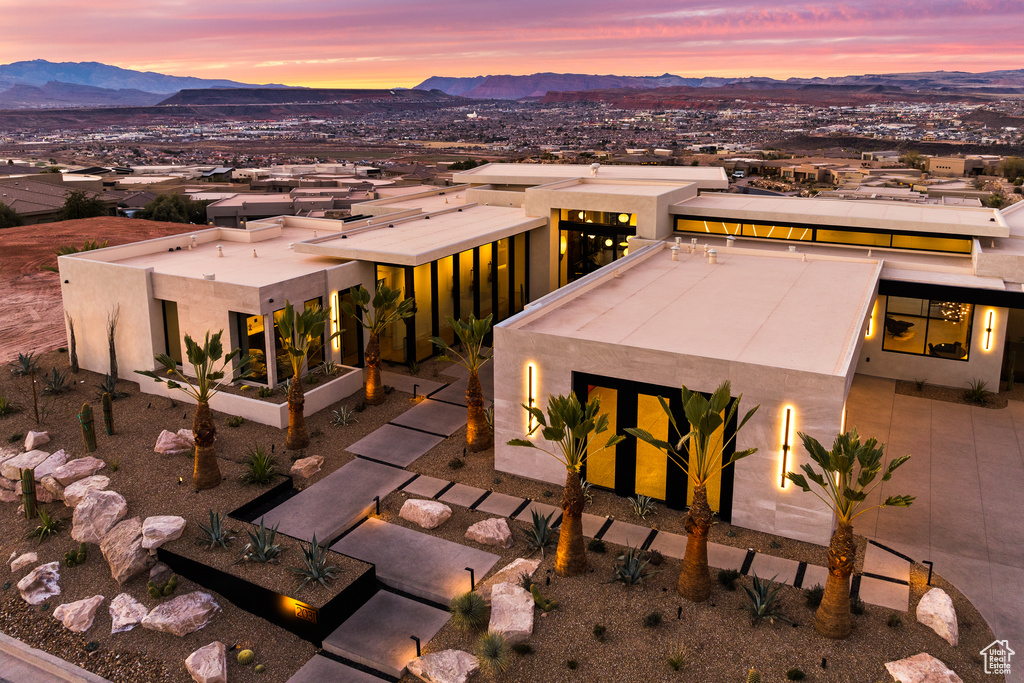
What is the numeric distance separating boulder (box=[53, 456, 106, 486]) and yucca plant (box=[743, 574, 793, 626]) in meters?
15.4

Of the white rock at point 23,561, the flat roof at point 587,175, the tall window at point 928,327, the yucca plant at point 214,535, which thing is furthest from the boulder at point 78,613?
the flat roof at point 587,175

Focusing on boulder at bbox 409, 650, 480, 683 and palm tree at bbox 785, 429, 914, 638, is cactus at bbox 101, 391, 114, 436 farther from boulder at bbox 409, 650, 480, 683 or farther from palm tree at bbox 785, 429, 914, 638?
palm tree at bbox 785, 429, 914, 638

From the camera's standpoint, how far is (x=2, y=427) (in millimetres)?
21281

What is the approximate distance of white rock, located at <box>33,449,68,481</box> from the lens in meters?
18.1

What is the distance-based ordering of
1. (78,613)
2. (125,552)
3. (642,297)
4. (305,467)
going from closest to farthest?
(78,613), (125,552), (305,467), (642,297)

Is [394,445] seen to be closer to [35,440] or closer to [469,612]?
[469,612]

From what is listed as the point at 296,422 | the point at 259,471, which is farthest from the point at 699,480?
the point at 296,422

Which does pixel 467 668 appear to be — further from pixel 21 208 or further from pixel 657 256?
pixel 21 208

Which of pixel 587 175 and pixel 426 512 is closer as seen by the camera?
pixel 426 512

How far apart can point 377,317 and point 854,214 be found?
1870 cm

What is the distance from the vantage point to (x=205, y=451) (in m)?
17.3

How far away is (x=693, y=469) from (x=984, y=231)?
1707cm

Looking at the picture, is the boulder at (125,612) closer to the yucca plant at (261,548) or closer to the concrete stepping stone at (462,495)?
the yucca plant at (261,548)

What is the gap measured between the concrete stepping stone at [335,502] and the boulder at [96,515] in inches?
123
